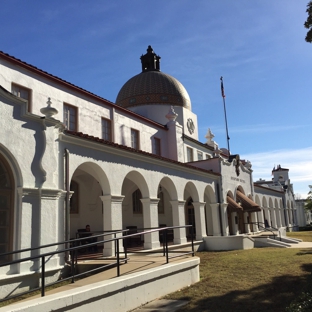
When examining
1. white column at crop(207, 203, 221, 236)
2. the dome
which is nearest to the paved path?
white column at crop(207, 203, 221, 236)

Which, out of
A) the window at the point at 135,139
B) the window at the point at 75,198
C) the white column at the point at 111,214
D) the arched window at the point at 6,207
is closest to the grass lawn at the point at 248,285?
the white column at the point at 111,214

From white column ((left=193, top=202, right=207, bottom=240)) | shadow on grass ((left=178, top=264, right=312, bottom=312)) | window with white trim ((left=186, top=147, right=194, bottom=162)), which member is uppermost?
window with white trim ((left=186, top=147, right=194, bottom=162))

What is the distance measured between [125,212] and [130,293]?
12.4 metres

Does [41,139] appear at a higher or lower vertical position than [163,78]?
lower

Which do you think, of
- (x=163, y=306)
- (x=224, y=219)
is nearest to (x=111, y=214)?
(x=163, y=306)

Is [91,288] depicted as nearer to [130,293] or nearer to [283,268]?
[130,293]

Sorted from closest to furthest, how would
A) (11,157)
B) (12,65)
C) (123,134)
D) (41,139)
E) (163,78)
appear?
(11,157) → (41,139) → (12,65) → (123,134) → (163,78)

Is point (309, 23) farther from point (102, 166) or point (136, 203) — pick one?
point (136, 203)

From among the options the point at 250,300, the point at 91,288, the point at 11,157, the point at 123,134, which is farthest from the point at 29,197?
the point at 123,134

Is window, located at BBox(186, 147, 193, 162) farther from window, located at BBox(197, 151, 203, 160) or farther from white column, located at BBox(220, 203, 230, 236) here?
white column, located at BBox(220, 203, 230, 236)

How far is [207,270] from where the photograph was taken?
38.8ft

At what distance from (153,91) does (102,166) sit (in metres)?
15.1

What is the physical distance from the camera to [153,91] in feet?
87.7

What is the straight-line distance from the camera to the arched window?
9211 millimetres
